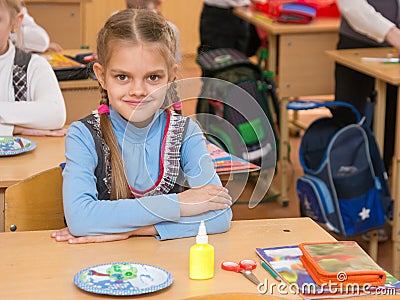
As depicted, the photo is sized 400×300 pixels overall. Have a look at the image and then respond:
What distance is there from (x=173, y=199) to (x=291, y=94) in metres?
2.49

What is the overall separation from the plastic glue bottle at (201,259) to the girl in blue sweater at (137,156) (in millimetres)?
231

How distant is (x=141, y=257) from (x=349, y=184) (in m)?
1.80

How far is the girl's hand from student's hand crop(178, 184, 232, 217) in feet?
0.28

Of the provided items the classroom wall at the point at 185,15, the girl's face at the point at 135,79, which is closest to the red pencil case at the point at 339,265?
the girl's face at the point at 135,79

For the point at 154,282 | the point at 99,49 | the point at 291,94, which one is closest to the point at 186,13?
the point at 291,94

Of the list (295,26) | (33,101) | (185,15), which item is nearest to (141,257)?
(33,101)

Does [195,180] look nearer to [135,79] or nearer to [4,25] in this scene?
[135,79]

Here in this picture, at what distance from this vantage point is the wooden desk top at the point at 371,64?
10.3 ft

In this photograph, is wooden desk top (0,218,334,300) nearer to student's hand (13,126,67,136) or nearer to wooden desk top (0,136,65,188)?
wooden desk top (0,136,65,188)

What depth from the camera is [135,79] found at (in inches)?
71.5

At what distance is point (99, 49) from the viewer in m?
1.93

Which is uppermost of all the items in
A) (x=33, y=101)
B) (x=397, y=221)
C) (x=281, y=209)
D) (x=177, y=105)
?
(x=177, y=105)

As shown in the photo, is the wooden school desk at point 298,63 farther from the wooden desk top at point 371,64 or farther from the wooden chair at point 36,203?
the wooden chair at point 36,203

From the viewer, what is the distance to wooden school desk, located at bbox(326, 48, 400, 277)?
3078mm
